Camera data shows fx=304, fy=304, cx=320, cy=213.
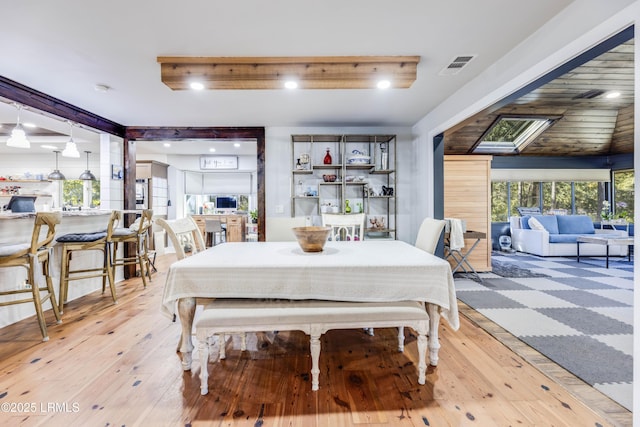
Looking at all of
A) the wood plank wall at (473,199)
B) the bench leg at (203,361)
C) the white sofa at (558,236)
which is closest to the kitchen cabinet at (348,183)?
the wood plank wall at (473,199)

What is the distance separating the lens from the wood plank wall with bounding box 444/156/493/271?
15.6ft

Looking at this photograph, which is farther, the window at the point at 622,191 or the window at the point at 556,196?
the window at the point at 556,196

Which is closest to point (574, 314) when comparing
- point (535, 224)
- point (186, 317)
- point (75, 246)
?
point (186, 317)

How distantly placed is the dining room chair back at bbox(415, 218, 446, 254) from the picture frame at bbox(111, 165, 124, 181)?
4338 mm

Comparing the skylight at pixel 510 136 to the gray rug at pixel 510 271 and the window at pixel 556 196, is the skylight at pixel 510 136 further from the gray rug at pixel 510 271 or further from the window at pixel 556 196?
the gray rug at pixel 510 271

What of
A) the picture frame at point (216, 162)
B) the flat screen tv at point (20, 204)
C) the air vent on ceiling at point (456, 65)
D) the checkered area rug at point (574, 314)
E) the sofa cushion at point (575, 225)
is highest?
the picture frame at point (216, 162)

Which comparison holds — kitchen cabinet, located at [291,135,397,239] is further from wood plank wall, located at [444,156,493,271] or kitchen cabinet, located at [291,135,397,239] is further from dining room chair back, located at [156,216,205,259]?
dining room chair back, located at [156,216,205,259]

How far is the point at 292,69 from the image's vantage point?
2.51 metres

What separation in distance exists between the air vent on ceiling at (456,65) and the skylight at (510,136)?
3.72 metres

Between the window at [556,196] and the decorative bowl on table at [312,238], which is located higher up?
the window at [556,196]

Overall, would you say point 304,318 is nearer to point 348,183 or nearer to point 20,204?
point 348,183

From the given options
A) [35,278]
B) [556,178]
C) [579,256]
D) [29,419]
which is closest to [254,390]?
[29,419]

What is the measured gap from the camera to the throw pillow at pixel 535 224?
633 cm

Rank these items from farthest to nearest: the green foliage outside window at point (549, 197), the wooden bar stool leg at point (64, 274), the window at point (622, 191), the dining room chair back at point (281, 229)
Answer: the green foliage outside window at point (549, 197)
the window at point (622, 191)
the wooden bar stool leg at point (64, 274)
the dining room chair back at point (281, 229)
